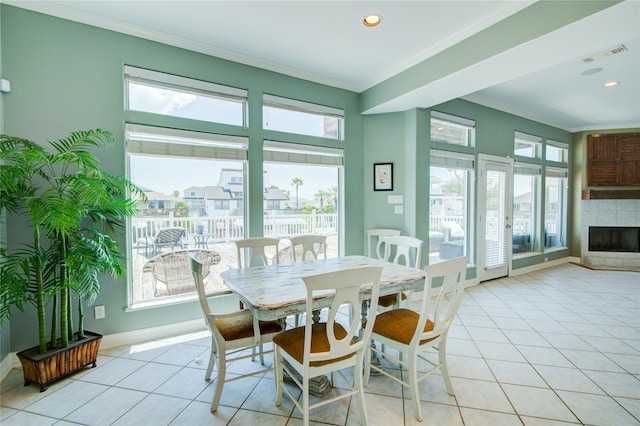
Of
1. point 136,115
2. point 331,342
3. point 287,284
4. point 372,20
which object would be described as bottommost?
point 331,342

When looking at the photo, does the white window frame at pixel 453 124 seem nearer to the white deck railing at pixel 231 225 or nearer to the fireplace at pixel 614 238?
the white deck railing at pixel 231 225

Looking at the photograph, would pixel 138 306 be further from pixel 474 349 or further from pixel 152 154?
pixel 474 349

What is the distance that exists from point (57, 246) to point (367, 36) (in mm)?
3219

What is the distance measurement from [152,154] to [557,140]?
730 centimetres

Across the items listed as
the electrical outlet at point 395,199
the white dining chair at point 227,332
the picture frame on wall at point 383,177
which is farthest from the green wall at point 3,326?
the electrical outlet at point 395,199

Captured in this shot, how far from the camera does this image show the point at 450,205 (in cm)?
445

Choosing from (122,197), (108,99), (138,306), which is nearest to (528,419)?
(138,306)

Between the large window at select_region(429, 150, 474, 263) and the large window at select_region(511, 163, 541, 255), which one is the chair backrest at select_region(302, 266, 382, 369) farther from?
the large window at select_region(511, 163, 541, 255)

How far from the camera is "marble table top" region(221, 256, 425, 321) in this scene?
1658 millimetres

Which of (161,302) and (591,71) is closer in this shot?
(161,302)

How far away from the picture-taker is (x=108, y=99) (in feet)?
8.52

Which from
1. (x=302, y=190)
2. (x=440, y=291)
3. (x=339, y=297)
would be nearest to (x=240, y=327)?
(x=339, y=297)

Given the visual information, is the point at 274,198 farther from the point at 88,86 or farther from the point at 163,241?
the point at 88,86

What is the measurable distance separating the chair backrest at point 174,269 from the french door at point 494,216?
4.25 meters
